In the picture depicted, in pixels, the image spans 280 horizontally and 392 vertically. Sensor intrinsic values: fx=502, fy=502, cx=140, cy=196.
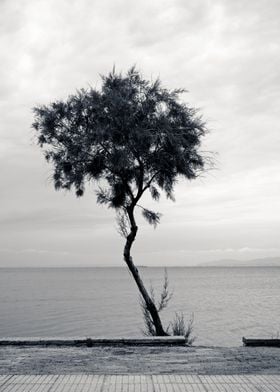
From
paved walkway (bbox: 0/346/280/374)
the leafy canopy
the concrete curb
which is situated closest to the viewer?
paved walkway (bbox: 0/346/280/374)

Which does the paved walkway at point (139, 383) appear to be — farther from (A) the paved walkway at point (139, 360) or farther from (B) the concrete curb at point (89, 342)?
(B) the concrete curb at point (89, 342)

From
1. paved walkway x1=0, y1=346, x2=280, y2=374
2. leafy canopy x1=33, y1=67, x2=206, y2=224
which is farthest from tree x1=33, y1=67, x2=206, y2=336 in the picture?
paved walkway x1=0, y1=346, x2=280, y2=374

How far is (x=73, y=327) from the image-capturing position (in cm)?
3412

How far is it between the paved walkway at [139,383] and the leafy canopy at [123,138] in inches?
272

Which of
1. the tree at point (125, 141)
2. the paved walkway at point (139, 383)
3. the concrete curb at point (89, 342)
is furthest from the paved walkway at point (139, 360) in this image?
the tree at point (125, 141)

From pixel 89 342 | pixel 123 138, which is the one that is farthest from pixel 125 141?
pixel 89 342

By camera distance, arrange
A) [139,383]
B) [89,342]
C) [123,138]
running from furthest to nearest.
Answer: [123,138]
[89,342]
[139,383]

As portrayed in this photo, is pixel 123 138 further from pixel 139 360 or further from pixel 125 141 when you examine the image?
pixel 139 360

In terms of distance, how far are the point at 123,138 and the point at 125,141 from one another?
10 centimetres

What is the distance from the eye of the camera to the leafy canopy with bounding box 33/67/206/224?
43.5 ft

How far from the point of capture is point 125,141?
13.3 meters

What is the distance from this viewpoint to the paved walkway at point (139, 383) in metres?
6.48

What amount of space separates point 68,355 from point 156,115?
6957mm

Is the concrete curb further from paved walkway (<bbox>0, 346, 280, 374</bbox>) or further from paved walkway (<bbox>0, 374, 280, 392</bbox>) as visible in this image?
paved walkway (<bbox>0, 374, 280, 392</bbox>)
